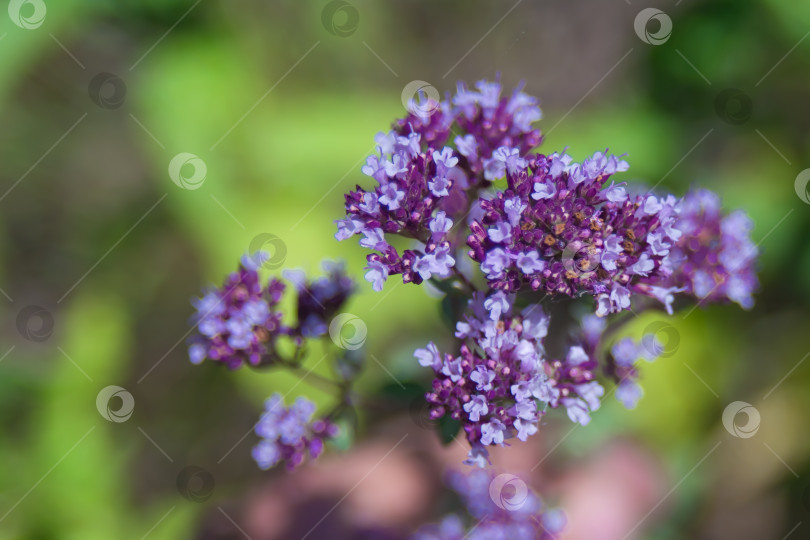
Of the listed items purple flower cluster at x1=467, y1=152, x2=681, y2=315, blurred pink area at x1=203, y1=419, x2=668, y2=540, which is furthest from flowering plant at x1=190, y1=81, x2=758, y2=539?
blurred pink area at x1=203, y1=419, x2=668, y2=540

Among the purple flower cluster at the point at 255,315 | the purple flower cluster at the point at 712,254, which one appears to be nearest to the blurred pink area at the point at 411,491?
the purple flower cluster at the point at 255,315

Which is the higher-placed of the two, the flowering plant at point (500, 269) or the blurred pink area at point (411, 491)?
the flowering plant at point (500, 269)

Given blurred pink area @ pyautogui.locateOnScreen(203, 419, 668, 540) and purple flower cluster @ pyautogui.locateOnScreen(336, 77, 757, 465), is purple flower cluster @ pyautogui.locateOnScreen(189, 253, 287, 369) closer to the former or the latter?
purple flower cluster @ pyautogui.locateOnScreen(336, 77, 757, 465)

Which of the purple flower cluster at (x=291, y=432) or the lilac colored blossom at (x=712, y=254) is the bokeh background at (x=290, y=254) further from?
the lilac colored blossom at (x=712, y=254)

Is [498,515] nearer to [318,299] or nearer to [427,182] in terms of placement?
[318,299]

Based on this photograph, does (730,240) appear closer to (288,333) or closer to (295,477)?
(288,333)

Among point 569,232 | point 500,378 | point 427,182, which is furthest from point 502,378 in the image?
point 427,182

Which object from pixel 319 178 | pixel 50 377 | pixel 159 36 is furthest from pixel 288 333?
pixel 159 36
